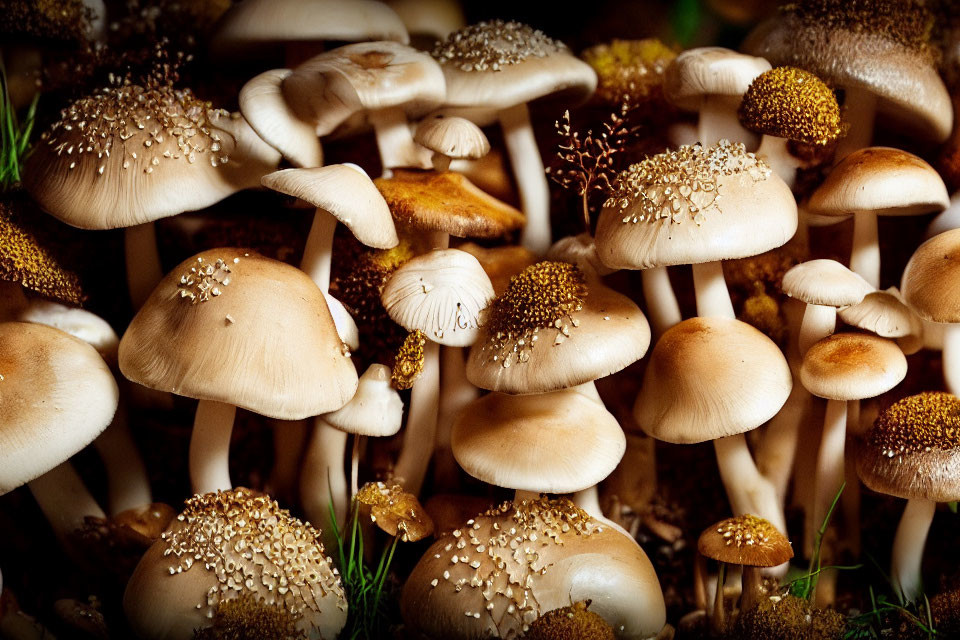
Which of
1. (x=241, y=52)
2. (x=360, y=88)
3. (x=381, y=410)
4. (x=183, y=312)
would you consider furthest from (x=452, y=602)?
(x=241, y=52)

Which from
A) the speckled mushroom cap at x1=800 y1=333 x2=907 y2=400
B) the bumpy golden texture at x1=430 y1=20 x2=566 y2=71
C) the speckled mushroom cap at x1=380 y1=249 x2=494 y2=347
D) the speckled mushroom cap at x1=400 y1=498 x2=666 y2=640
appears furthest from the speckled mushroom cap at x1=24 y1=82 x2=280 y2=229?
the speckled mushroom cap at x1=800 y1=333 x2=907 y2=400

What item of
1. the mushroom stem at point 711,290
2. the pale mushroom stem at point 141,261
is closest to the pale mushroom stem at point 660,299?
the mushroom stem at point 711,290

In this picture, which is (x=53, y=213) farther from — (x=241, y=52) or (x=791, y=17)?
(x=791, y=17)

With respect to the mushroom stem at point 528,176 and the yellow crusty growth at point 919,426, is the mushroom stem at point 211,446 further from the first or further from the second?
the yellow crusty growth at point 919,426

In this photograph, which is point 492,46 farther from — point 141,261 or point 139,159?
point 141,261

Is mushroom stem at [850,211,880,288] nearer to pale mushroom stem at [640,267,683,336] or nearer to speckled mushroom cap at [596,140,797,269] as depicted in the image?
speckled mushroom cap at [596,140,797,269]

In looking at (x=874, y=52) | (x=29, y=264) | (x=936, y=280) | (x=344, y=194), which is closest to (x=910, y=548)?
(x=936, y=280)
